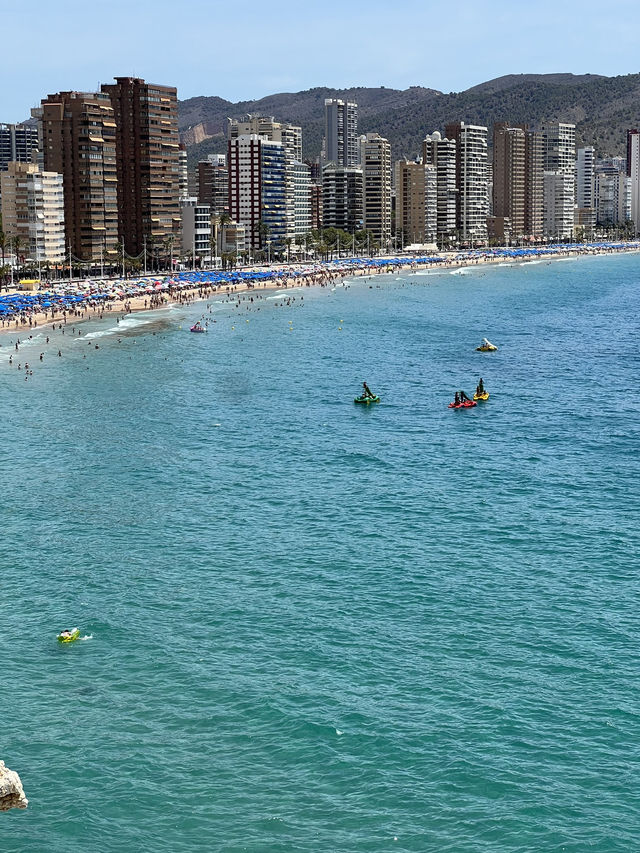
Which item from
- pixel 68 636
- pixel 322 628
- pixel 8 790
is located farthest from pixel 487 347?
pixel 8 790

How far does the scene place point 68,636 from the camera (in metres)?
35.8

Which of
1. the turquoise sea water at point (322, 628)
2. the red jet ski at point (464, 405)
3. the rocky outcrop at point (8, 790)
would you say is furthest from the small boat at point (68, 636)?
the red jet ski at point (464, 405)

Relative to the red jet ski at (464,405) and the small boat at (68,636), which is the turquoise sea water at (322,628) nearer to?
the small boat at (68,636)

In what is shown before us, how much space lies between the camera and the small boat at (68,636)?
35.7 meters

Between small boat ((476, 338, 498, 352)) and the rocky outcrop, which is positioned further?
small boat ((476, 338, 498, 352))

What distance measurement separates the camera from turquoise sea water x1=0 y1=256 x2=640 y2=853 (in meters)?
27.1

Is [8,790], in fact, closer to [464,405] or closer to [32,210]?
[464,405]

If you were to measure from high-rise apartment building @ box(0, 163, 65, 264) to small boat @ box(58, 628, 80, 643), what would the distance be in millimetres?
165125

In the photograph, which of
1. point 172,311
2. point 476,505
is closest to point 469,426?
point 476,505

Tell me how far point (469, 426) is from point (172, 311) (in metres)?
96.4

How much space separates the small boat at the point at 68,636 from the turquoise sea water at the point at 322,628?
1.30 feet

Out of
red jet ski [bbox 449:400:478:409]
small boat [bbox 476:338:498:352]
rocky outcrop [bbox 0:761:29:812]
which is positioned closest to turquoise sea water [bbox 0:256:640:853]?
red jet ski [bbox 449:400:478:409]

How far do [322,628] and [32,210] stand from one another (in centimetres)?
17133

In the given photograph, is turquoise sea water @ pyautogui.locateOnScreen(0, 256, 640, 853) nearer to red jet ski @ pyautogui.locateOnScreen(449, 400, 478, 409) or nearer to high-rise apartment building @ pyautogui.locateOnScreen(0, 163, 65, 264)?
red jet ski @ pyautogui.locateOnScreen(449, 400, 478, 409)
